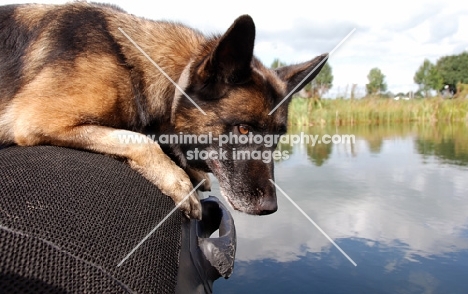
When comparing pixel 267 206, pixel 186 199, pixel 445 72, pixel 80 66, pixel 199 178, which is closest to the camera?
pixel 186 199

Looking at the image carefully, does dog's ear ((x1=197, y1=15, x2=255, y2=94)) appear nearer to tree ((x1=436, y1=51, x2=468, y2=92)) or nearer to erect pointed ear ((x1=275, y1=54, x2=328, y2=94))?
erect pointed ear ((x1=275, y1=54, x2=328, y2=94))

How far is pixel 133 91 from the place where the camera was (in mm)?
2072

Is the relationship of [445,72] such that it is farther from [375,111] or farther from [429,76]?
[375,111]

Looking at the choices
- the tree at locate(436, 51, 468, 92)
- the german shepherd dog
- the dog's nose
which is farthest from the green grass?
the tree at locate(436, 51, 468, 92)

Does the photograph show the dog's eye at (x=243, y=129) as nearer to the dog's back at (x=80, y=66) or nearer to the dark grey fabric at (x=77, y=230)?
the dog's back at (x=80, y=66)

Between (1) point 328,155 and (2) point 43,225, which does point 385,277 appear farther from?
(1) point 328,155

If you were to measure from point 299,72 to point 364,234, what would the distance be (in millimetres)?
2387

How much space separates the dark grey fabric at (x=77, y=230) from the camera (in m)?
0.72

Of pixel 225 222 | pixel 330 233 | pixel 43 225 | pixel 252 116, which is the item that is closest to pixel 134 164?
pixel 225 222

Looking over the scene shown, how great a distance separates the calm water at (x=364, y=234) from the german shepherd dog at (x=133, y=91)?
1.07 m

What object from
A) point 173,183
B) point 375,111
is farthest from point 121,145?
point 375,111

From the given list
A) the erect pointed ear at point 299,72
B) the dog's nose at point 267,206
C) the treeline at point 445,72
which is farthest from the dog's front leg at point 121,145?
the treeline at point 445,72

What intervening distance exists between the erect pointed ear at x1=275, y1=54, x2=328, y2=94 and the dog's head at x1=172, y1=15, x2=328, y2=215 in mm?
321

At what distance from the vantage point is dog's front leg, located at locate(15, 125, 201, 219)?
1.74 meters
